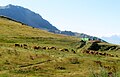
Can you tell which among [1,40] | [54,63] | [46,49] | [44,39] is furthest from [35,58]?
[44,39]

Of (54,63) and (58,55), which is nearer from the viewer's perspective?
(54,63)

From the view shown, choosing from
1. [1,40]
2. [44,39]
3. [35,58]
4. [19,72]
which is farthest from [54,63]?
[44,39]

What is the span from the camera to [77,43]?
13712 cm

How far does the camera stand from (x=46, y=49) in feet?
324

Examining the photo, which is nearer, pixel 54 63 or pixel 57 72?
pixel 57 72

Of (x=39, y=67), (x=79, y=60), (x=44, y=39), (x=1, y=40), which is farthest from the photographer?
(x=44, y=39)

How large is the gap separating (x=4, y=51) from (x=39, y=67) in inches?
564

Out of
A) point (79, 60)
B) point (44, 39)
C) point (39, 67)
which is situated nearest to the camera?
point (39, 67)

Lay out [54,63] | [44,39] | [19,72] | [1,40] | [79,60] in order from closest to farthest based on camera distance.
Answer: [19,72] < [54,63] < [79,60] < [1,40] < [44,39]

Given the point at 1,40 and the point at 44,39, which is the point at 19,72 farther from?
the point at 44,39

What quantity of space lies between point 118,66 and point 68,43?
52.2 meters

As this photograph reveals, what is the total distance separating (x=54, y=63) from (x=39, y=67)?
6.06m

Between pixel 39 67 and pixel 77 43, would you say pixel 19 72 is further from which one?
pixel 77 43

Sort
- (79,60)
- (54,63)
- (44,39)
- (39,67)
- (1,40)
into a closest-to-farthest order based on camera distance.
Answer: (39,67) → (54,63) → (79,60) → (1,40) → (44,39)
